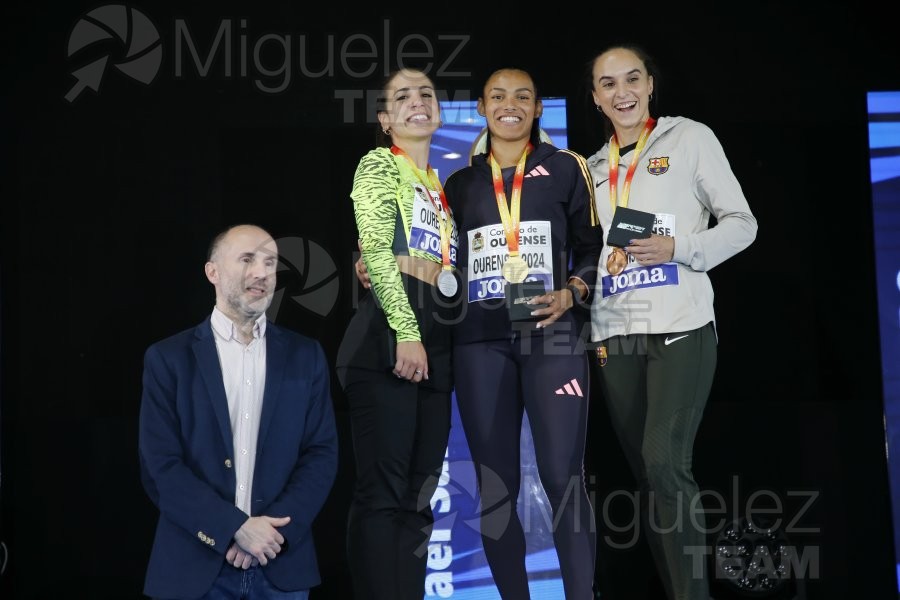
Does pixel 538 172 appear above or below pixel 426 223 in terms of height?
above

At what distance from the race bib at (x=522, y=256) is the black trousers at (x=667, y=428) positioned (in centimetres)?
38

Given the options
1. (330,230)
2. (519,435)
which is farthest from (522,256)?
(330,230)

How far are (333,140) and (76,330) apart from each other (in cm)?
128

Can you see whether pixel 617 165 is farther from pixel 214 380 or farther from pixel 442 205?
pixel 214 380

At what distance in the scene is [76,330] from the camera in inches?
156

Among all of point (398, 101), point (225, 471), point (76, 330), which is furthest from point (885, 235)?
point (76, 330)

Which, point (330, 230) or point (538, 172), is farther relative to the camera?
point (330, 230)

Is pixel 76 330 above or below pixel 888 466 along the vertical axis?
above

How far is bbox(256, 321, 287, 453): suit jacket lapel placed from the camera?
3.29m

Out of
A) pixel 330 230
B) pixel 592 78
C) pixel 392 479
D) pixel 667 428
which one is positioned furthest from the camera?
pixel 330 230

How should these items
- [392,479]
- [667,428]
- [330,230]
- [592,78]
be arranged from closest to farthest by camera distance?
[392,479] < [667,428] < [592,78] < [330,230]

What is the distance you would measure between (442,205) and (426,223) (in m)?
0.13

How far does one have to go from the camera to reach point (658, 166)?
361 centimetres

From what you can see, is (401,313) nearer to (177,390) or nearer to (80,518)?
(177,390)
